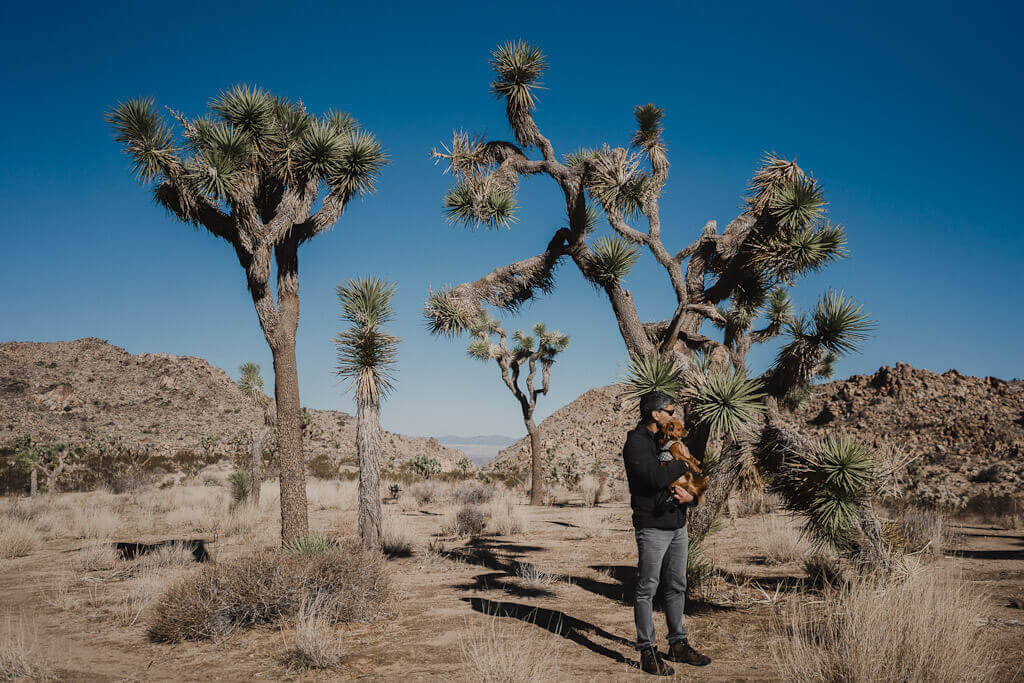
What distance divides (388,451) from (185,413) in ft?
61.3

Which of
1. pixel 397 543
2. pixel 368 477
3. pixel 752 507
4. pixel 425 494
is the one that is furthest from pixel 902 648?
pixel 425 494

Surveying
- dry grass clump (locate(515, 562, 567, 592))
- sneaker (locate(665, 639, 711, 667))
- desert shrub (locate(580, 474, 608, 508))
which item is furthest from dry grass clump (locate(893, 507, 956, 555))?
desert shrub (locate(580, 474, 608, 508))

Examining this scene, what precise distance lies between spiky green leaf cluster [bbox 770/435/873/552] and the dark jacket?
7.41ft

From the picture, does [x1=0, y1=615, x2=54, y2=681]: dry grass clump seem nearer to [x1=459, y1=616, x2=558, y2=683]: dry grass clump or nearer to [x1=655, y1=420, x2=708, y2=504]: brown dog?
[x1=459, y1=616, x2=558, y2=683]: dry grass clump

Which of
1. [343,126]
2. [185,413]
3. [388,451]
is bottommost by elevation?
[388,451]

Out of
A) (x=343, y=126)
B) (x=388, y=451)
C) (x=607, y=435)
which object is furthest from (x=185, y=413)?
(x=343, y=126)

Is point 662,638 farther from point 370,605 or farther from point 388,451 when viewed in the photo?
point 388,451

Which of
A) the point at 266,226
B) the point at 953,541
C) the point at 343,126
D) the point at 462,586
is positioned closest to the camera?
the point at 462,586

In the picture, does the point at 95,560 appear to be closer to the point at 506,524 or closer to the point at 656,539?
the point at 506,524

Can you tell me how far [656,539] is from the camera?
4.04 m

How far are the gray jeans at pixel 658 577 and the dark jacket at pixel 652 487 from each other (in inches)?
3.4


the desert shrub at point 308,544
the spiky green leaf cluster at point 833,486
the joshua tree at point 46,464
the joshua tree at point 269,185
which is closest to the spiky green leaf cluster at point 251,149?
the joshua tree at point 269,185

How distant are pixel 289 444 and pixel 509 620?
428 centimetres

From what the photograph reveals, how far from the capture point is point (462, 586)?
7637 mm
